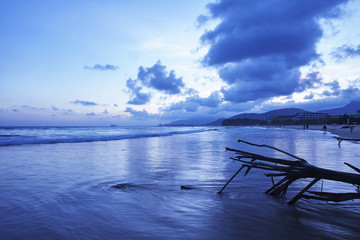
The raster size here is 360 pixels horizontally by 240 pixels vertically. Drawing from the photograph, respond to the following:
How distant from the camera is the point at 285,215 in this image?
3.05 metres

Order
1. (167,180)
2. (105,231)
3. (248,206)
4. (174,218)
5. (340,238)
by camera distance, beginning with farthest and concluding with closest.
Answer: (167,180), (248,206), (174,218), (105,231), (340,238)

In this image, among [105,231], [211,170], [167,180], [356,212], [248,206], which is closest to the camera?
[105,231]

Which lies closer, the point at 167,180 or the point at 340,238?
the point at 340,238

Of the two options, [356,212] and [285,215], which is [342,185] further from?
[285,215]

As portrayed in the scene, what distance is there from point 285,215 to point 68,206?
10.8 ft

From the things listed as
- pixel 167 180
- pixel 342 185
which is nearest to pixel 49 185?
pixel 167 180

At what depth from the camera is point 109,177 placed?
5.72m

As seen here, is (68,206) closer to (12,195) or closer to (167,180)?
(12,195)

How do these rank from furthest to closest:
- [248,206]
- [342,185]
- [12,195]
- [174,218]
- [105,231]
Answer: [342,185] < [12,195] < [248,206] < [174,218] < [105,231]

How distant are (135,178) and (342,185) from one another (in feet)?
15.5

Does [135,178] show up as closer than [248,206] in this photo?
No

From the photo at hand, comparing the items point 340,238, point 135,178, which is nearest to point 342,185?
point 340,238

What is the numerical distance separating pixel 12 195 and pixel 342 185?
6.71 metres

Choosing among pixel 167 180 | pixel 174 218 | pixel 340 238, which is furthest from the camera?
pixel 167 180
